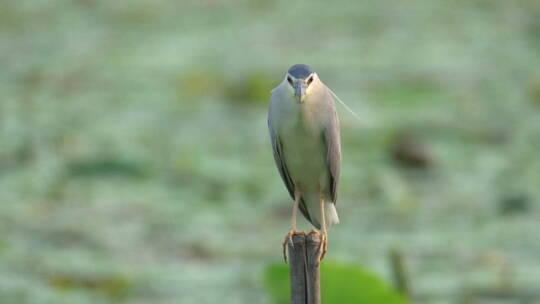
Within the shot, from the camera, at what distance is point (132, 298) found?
14.2ft

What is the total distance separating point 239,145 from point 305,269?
341cm

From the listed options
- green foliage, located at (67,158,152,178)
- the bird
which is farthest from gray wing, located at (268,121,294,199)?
green foliage, located at (67,158,152,178)

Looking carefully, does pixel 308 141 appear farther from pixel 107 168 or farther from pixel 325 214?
pixel 107 168

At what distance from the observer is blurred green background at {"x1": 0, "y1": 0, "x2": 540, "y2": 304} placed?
4590 mm

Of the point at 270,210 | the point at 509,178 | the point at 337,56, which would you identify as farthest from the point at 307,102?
the point at 337,56

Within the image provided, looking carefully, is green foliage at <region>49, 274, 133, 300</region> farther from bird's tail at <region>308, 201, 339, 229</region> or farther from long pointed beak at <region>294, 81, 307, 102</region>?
long pointed beak at <region>294, 81, 307, 102</region>

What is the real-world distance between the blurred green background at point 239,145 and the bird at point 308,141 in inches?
53.9

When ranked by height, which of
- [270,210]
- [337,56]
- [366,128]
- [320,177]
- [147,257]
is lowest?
[320,177]

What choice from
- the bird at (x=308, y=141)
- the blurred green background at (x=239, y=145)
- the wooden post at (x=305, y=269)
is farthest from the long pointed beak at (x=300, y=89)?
the blurred green background at (x=239, y=145)

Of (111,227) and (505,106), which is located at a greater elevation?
(505,106)

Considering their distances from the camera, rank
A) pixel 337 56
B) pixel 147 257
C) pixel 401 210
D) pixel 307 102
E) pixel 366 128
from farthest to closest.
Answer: pixel 337 56 → pixel 366 128 → pixel 401 210 → pixel 147 257 → pixel 307 102

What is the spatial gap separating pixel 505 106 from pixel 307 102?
4190mm

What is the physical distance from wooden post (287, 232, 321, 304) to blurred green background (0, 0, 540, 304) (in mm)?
1521

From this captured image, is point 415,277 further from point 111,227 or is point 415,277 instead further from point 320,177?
point 320,177
